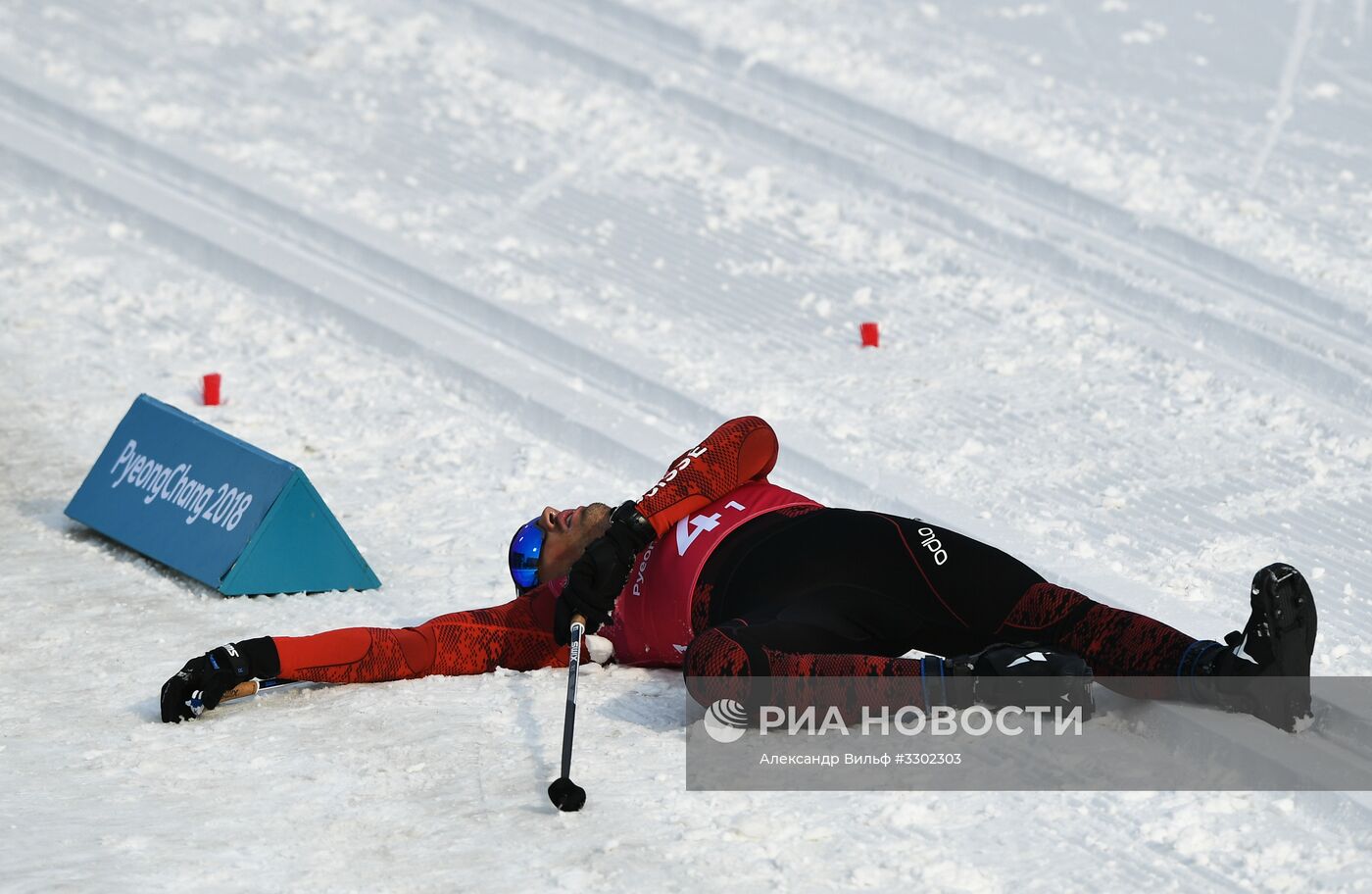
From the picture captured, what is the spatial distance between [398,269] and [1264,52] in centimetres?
456

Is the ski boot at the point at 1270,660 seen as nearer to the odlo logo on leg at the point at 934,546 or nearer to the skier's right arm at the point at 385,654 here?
the odlo logo on leg at the point at 934,546

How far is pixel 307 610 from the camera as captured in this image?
4.50m

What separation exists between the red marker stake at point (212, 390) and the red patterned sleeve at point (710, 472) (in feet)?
8.07

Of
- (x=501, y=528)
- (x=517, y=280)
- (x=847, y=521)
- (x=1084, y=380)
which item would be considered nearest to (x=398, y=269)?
(x=517, y=280)

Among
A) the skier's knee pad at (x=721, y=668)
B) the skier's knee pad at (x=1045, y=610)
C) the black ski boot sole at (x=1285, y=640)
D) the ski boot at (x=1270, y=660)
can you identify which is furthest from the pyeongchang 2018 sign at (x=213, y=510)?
the black ski boot sole at (x=1285, y=640)

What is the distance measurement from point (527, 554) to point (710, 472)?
0.54 meters

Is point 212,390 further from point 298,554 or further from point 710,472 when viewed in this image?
point 710,472

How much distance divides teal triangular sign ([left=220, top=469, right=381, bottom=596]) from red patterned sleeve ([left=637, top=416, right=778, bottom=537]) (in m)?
1.16

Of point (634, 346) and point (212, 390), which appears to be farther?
point (634, 346)

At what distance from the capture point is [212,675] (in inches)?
146

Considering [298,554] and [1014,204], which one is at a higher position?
[1014,204]

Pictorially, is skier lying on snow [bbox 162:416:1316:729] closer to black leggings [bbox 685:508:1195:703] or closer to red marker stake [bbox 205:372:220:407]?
black leggings [bbox 685:508:1195:703]

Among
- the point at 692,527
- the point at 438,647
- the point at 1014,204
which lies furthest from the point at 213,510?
the point at 1014,204
